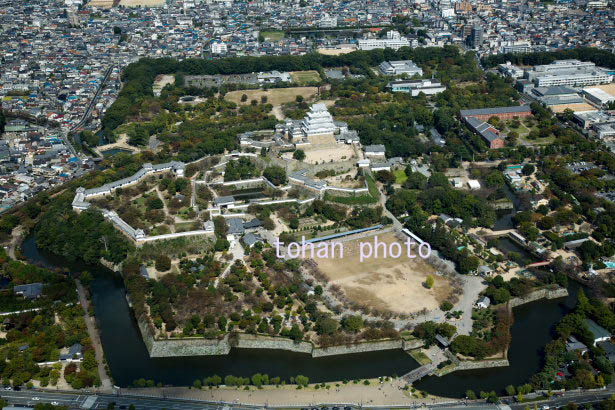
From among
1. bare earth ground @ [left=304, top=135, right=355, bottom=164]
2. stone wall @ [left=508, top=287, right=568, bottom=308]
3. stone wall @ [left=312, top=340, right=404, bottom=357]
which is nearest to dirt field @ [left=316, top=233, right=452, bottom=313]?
stone wall @ [left=312, top=340, right=404, bottom=357]

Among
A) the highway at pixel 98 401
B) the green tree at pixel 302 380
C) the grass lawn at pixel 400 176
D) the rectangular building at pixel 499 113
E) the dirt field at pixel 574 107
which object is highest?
the highway at pixel 98 401

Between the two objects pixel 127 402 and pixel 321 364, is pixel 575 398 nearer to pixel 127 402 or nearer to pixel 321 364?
pixel 321 364

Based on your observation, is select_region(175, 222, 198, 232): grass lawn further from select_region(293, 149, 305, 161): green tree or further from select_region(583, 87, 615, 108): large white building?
select_region(583, 87, 615, 108): large white building

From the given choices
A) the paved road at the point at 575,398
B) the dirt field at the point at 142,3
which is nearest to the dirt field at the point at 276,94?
the paved road at the point at 575,398

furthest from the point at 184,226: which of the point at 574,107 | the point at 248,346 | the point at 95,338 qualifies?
the point at 574,107

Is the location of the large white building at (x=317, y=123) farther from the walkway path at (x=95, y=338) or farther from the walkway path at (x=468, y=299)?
the walkway path at (x=95, y=338)

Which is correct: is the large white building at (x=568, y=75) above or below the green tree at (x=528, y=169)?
below
